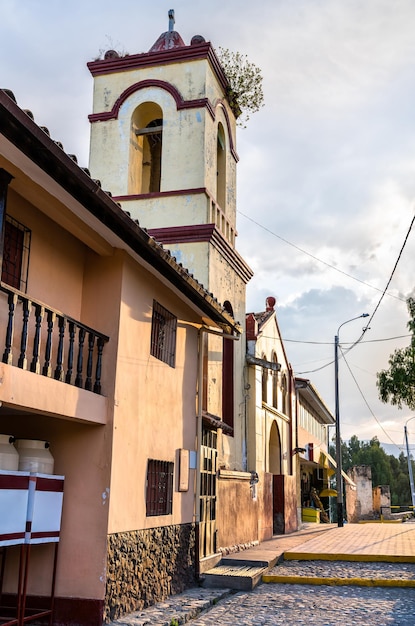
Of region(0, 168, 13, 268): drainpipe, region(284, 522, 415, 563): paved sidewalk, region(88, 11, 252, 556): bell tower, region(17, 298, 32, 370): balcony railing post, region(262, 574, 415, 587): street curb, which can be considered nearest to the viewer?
region(0, 168, 13, 268): drainpipe

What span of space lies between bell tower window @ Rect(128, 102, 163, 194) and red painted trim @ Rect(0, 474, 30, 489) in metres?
9.64

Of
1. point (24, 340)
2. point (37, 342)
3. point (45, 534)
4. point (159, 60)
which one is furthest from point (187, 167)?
point (45, 534)

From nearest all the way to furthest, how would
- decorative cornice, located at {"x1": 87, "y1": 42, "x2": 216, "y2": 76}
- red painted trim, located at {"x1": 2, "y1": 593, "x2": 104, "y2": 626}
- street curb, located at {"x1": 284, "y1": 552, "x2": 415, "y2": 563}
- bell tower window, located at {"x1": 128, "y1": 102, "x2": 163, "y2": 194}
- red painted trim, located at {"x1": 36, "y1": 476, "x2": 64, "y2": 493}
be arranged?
red painted trim, located at {"x1": 36, "y1": 476, "x2": 64, "y2": 493} < red painted trim, located at {"x1": 2, "y1": 593, "x2": 104, "y2": 626} < street curb, located at {"x1": 284, "y1": 552, "x2": 415, "y2": 563} < decorative cornice, located at {"x1": 87, "y1": 42, "x2": 216, "y2": 76} < bell tower window, located at {"x1": 128, "y1": 102, "x2": 163, "y2": 194}

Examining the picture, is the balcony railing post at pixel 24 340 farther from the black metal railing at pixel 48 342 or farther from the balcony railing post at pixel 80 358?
the balcony railing post at pixel 80 358

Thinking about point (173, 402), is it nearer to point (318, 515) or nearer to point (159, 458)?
point (159, 458)

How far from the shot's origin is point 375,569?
43.9ft

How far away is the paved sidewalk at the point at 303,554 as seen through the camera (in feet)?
28.5

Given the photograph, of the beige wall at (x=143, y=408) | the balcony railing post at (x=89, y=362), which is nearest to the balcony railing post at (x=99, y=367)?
the balcony railing post at (x=89, y=362)

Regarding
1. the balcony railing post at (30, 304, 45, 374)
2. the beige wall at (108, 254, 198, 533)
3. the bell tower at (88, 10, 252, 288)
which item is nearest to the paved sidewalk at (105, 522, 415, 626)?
the beige wall at (108, 254, 198, 533)

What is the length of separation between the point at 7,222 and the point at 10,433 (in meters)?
2.68

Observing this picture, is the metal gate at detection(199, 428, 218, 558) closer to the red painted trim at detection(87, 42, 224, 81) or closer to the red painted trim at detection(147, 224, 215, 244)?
the red painted trim at detection(147, 224, 215, 244)

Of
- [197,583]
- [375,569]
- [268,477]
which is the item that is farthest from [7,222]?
[268,477]

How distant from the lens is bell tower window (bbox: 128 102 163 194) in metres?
16.1

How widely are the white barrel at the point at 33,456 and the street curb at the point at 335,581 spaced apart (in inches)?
245
